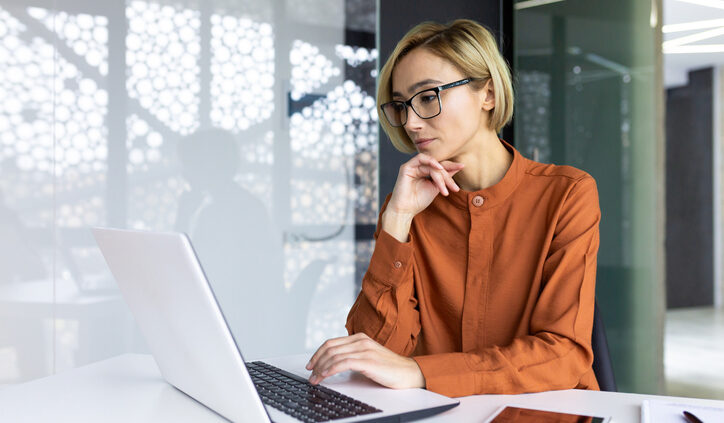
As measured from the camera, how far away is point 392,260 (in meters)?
1.49

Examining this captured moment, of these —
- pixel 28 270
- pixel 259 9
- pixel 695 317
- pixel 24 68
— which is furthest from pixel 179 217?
pixel 695 317

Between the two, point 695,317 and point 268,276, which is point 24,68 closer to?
point 268,276

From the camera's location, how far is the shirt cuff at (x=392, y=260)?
4.87ft

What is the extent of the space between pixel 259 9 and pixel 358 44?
1.81 feet

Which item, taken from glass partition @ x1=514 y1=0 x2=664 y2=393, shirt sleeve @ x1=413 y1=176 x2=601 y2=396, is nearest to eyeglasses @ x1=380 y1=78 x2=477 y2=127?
shirt sleeve @ x1=413 y1=176 x2=601 y2=396

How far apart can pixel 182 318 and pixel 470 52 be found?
39.5 inches

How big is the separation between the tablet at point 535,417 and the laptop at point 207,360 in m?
0.08

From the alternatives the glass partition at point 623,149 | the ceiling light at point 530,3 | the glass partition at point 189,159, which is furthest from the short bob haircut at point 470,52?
the ceiling light at point 530,3

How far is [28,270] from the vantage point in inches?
105

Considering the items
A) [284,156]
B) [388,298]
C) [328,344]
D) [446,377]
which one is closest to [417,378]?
[446,377]

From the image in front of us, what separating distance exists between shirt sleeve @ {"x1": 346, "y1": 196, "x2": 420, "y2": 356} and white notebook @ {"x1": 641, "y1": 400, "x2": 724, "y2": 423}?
1.98 feet

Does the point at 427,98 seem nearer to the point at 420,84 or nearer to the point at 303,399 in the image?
the point at 420,84

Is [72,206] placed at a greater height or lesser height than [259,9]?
lesser

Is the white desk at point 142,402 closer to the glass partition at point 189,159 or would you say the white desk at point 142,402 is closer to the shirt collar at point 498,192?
the shirt collar at point 498,192
